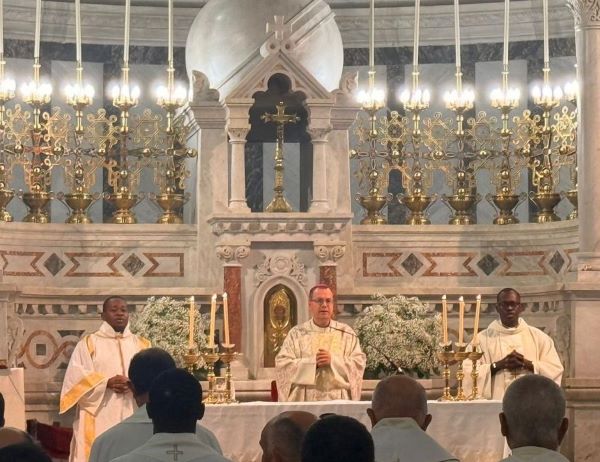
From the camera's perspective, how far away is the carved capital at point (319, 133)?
667 inches

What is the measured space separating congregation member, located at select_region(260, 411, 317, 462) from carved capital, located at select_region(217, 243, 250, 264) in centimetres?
933

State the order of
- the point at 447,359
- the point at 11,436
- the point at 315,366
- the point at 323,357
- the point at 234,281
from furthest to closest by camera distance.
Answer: the point at 234,281 → the point at 315,366 → the point at 323,357 → the point at 447,359 → the point at 11,436

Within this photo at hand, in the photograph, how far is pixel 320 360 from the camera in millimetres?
14625

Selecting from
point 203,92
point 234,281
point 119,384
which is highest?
point 203,92

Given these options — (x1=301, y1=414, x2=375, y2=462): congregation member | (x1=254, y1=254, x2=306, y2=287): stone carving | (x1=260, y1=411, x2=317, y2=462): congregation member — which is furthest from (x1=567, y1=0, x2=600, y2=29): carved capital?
(x1=301, y1=414, x2=375, y2=462): congregation member

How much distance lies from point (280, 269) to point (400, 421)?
8.91m

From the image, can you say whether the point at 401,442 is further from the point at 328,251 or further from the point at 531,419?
the point at 328,251

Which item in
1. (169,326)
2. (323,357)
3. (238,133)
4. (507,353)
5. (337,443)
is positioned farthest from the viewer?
(238,133)

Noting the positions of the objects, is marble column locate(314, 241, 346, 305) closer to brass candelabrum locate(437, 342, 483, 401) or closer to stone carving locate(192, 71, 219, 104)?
stone carving locate(192, 71, 219, 104)

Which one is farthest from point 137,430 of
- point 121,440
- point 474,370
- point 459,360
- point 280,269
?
point 280,269

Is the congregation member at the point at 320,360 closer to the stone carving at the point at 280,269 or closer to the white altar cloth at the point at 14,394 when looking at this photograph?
the stone carving at the point at 280,269

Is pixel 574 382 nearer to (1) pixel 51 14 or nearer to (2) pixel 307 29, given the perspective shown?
(2) pixel 307 29

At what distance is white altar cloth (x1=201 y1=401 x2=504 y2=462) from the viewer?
1396 centimetres

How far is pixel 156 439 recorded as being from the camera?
682 centimetres
